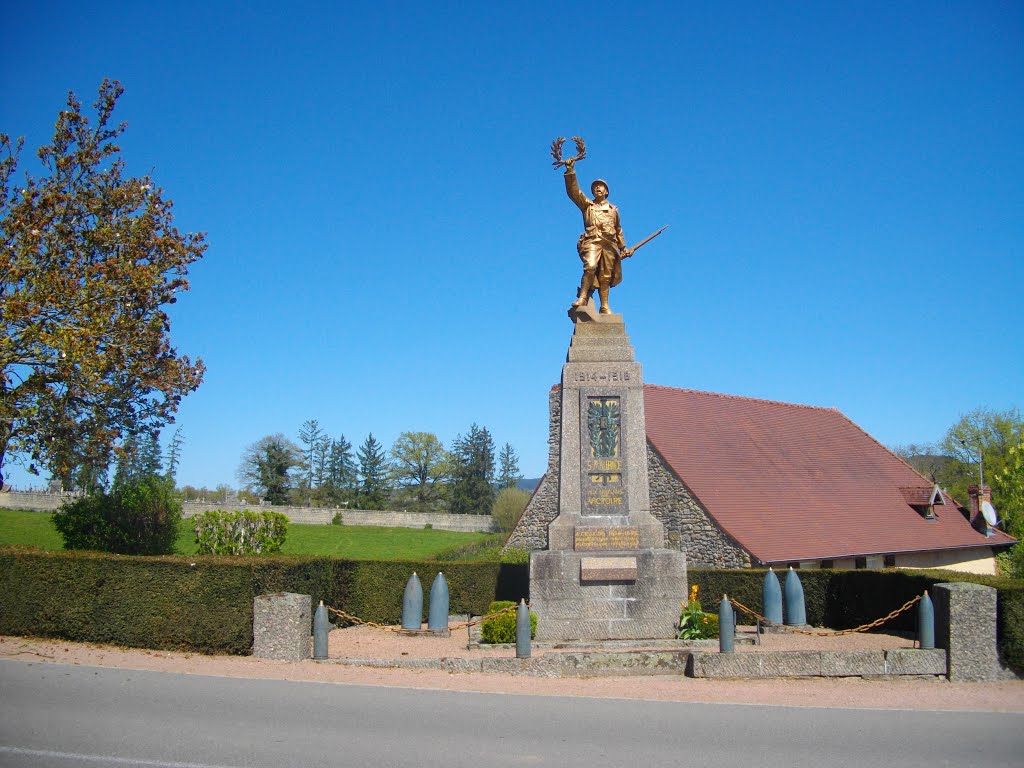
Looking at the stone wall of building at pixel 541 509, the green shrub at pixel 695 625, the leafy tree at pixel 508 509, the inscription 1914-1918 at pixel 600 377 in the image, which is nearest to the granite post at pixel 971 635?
the green shrub at pixel 695 625

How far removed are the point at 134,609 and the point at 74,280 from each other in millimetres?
7806

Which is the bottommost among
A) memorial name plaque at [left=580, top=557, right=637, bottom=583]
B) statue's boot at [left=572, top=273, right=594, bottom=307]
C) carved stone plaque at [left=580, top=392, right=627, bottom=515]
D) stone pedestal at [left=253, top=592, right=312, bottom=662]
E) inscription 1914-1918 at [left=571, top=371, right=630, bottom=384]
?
stone pedestal at [left=253, top=592, right=312, bottom=662]

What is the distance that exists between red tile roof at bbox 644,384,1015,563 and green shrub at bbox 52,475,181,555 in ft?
47.8

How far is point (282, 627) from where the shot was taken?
1077 cm

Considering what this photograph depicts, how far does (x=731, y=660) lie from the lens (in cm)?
1001

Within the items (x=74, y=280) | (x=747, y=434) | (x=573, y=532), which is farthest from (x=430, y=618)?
(x=747, y=434)

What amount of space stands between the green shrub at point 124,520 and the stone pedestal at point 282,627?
1280cm

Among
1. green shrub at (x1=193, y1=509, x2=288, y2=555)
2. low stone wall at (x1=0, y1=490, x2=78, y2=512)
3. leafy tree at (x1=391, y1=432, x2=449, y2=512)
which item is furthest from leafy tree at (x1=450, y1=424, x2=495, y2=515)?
green shrub at (x1=193, y1=509, x2=288, y2=555)

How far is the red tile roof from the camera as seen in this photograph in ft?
77.8

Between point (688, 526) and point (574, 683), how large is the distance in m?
14.6

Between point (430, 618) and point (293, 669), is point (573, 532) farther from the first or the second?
point (293, 669)

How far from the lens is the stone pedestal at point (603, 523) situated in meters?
12.0

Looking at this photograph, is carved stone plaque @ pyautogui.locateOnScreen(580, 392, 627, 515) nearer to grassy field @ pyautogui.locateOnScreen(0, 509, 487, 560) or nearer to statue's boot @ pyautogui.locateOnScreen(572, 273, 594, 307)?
statue's boot @ pyautogui.locateOnScreen(572, 273, 594, 307)

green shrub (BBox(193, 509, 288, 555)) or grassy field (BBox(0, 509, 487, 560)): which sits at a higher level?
green shrub (BBox(193, 509, 288, 555))
